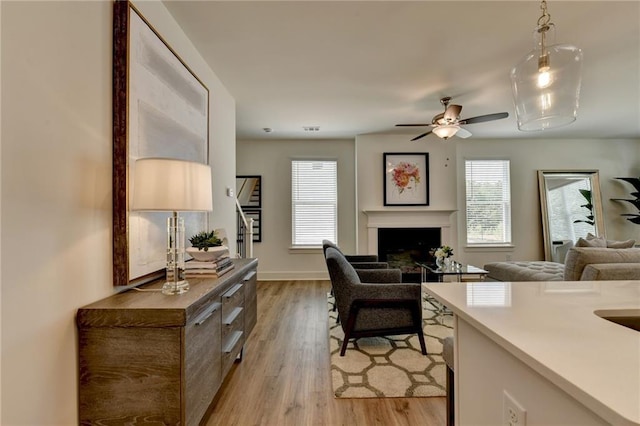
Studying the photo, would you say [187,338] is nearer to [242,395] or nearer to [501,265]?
[242,395]

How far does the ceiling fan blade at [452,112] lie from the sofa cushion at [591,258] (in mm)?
1818

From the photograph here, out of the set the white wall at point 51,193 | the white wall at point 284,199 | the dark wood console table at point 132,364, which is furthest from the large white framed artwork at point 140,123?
the white wall at point 284,199

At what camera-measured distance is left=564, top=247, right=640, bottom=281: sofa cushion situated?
8.23 ft

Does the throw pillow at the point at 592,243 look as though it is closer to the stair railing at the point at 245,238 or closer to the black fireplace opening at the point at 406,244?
the black fireplace opening at the point at 406,244

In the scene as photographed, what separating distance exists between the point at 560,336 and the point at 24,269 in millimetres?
1716

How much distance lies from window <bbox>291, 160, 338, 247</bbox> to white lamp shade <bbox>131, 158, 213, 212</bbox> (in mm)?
4227

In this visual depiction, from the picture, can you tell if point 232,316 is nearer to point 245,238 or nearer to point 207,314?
point 207,314

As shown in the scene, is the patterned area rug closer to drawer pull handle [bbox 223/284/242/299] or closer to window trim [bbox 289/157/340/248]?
drawer pull handle [bbox 223/284/242/299]

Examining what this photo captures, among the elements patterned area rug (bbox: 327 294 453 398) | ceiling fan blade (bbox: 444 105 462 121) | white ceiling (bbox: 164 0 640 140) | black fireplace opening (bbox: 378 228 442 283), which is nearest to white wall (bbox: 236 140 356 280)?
black fireplace opening (bbox: 378 228 442 283)

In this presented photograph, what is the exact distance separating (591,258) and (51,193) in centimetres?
358

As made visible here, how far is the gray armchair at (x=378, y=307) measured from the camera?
254 centimetres

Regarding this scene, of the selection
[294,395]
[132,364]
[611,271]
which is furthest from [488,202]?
[132,364]

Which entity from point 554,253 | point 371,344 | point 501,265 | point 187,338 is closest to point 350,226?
point 501,265

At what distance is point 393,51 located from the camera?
2680 mm
